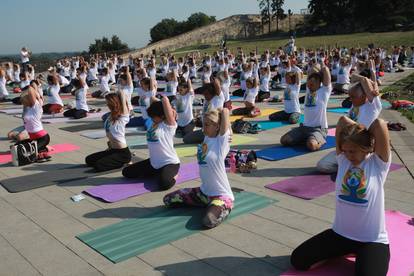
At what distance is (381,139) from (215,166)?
2156 mm

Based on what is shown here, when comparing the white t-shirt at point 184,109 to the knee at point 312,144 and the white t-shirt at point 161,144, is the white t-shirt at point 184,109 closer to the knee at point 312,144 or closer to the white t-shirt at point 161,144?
the knee at point 312,144

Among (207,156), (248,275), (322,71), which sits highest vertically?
(322,71)

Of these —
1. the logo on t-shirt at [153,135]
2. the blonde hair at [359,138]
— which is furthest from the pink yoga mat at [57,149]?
the blonde hair at [359,138]

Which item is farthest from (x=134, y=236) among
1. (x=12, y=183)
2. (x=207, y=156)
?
(x=12, y=183)

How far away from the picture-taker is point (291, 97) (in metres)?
11.7

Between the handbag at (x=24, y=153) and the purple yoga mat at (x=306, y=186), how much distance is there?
4823 millimetres

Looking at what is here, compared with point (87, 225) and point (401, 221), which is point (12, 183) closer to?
point (87, 225)

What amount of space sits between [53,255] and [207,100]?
209 inches

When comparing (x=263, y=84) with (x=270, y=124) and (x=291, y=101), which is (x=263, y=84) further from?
(x=270, y=124)

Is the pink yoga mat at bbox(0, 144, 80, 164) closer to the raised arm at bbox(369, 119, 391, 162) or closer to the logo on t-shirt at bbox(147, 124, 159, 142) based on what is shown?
the logo on t-shirt at bbox(147, 124, 159, 142)

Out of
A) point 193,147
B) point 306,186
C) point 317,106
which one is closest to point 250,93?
point 193,147

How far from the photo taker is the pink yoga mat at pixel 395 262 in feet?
12.9

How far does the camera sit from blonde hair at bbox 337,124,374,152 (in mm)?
3650

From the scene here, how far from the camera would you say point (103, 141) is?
1052cm
